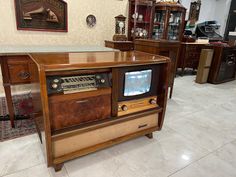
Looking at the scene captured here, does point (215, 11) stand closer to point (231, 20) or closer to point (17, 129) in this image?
point (231, 20)

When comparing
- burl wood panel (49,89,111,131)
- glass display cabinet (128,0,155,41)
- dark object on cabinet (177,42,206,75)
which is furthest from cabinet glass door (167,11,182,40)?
burl wood panel (49,89,111,131)

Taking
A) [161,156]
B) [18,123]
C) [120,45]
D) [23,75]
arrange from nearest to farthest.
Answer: [161,156]
[23,75]
[18,123]
[120,45]

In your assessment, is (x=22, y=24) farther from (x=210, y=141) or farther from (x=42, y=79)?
(x=210, y=141)

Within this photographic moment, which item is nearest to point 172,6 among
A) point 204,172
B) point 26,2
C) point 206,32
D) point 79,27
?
point 79,27

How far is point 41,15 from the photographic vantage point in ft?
9.37

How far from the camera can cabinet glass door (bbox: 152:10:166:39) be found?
404 cm

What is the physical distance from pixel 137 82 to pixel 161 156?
0.74m

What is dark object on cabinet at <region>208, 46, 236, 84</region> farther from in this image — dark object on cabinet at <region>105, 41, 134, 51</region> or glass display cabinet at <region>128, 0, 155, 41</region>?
dark object on cabinet at <region>105, 41, 134, 51</region>

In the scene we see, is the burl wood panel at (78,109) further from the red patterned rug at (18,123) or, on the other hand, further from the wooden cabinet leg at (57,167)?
the red patterned rug at (18,123)

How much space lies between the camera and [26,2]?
8.82 feet

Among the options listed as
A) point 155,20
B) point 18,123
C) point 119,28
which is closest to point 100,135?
point 18,123

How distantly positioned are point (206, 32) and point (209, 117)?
441cm

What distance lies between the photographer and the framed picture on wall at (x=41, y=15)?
2.71 meters

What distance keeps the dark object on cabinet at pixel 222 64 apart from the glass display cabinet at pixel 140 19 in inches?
63.3
